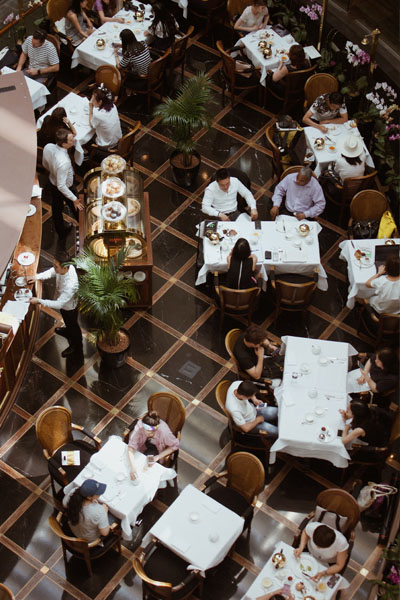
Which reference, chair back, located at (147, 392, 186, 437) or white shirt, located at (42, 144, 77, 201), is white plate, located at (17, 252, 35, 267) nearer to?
white shirt, located at (42, 144, 77, 201)

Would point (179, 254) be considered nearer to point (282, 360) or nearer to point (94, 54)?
point (282, 360)

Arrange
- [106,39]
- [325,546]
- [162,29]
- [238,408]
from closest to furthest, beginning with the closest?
[325,546] → [238,408] → [162,29] → [106,39]

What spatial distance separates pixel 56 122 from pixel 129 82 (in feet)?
7.52

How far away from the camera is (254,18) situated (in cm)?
1220

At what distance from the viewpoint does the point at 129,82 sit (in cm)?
1191

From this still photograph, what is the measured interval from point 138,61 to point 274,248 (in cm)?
358

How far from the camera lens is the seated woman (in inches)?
360

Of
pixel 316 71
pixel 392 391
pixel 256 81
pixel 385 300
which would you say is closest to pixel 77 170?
pixel 256 81

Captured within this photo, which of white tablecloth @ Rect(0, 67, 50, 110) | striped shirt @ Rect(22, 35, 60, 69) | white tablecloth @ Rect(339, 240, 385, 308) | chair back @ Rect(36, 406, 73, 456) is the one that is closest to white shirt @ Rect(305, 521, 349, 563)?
chair back @ Rect(36, 406, 73, 456)

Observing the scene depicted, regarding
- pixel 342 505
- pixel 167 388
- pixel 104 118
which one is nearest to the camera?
pixel 342 505

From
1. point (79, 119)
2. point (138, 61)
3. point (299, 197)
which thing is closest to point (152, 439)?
point (299, 197)

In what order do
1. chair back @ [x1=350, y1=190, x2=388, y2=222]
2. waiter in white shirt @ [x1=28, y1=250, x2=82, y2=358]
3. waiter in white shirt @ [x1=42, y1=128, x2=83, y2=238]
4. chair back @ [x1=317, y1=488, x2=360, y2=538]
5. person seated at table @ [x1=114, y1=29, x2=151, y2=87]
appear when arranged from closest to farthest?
chair back @ [x1=317, y1=488, x2=360, y2=538], waiter in white shirt @ [x1=28, y1=250, x2=82, y2=358], waiter in white shirt @ [x1=42, y1=128, x2=83, y2=238], chair back @ [x1=350, y1=190, x2=388, y2=222], person seated at table @ [x1=114, y1=29, x2=151, y2=87]

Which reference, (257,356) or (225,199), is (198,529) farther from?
(225,199)

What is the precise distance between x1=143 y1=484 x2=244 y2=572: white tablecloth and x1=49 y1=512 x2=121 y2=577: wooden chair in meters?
0.31
